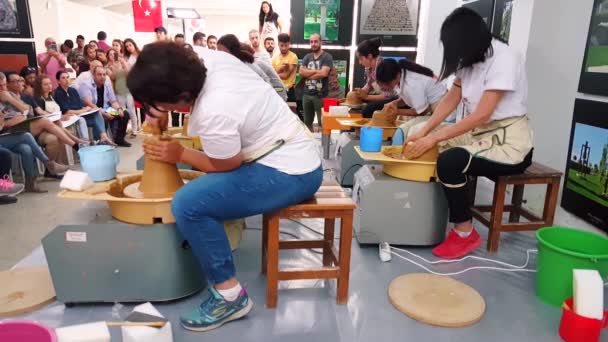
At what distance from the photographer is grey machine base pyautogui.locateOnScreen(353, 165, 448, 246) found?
2.22 m

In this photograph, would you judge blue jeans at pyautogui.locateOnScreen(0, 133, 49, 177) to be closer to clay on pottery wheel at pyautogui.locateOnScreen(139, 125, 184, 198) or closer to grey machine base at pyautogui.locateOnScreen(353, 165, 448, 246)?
clay on pottery wheel at pyautogui.locateOnScreen(139, 125, 184, 198)

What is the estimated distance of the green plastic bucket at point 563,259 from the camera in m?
1.68

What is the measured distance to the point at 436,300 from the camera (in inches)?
71.1

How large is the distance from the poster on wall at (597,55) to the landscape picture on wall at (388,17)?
3.84 meters

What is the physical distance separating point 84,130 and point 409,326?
399 centimetres

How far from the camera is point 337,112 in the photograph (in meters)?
3.70

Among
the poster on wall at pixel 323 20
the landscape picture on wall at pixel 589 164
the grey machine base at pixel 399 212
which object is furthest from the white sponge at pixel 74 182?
the poster on wall at pixel 323 20

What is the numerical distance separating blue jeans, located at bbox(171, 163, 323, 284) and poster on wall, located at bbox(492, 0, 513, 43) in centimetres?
249

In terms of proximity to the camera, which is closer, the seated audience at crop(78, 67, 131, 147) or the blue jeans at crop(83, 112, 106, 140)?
the blue jeans at crop(83, 112, 106, 140)

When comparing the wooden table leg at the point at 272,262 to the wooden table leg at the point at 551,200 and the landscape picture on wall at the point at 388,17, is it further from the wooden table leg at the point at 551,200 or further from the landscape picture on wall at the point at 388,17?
the landscape picture on wall at the point at 388,17

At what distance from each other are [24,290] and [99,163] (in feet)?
1.98

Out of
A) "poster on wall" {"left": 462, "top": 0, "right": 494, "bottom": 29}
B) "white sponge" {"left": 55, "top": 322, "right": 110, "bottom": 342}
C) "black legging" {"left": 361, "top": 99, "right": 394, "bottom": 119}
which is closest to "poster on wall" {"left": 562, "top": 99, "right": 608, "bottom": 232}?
"poster on wall" {"left": 462, "top": 0, "right": 494, "bottom": 29}

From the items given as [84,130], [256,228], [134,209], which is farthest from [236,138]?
[84,130]

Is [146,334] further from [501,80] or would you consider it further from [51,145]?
[51,145]
